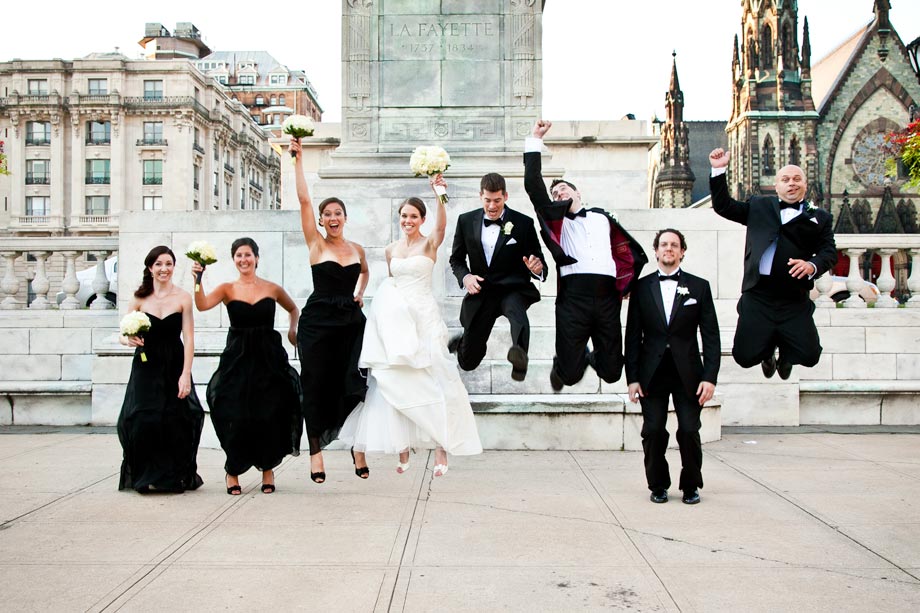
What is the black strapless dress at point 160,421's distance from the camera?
7.20 meters

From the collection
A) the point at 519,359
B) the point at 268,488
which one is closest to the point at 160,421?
the point at 268,488

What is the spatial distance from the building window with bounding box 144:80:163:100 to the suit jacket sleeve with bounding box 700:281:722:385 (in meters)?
79.9

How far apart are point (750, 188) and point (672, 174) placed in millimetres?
16477

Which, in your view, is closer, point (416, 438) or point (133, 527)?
point (133, 527)

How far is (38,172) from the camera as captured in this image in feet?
254

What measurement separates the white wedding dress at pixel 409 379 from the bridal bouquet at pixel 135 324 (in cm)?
170

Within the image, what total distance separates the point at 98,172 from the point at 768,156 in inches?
2322

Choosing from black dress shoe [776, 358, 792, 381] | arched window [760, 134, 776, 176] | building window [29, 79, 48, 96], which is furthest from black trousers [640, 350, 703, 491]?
building window [29, 79, 48, 96]

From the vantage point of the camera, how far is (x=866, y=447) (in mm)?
9461

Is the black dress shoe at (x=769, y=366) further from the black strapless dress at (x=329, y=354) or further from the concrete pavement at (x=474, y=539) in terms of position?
the black strapless dress at (x=329, y=354)

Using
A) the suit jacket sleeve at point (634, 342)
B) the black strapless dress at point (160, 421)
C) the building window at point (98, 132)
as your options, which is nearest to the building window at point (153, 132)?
the building window at point (98, 132)

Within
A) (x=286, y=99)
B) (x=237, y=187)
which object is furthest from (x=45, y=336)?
(x=286, y=99)

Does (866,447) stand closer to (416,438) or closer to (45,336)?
(416,438)

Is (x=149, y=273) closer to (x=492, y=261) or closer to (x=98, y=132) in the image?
(x=492, y=261)
